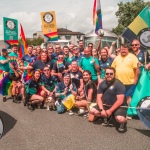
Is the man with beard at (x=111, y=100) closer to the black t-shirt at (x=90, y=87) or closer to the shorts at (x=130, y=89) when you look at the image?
the shorts at (x=130, y=89)

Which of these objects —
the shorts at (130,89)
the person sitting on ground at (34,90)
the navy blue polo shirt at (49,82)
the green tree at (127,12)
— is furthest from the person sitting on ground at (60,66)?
the green tree at (127,12)

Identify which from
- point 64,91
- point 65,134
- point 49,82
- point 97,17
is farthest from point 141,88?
point 97,17

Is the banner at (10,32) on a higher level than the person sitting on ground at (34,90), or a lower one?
higher

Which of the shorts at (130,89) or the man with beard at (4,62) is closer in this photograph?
the shorts at (130,89)

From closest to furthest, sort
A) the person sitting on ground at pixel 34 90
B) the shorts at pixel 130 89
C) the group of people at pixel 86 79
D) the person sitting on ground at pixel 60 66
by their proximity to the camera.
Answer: the group of people at pixel 86 79 → the shorts at pixel 130 89 → the person sitting on ground at pixel 34 90 → the person sitting on ground at pixel 60 66

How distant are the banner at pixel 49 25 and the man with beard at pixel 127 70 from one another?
3.98m

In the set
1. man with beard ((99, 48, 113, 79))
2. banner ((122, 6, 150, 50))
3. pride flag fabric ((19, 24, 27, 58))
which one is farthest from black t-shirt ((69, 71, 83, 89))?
A: pride flag fabric ((19, 24, 27, 58))

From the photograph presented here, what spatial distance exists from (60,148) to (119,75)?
2.43m

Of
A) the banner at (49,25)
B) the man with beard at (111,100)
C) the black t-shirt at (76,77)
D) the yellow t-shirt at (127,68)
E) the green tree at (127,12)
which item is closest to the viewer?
the man with beard at (111,100)

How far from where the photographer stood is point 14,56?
308 inches

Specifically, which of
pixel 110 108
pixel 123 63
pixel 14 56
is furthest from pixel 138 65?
pixel 14 56

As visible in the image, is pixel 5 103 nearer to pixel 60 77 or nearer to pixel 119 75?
pixel 60 77

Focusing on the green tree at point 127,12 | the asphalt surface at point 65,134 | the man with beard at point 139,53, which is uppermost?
the green tree at point 127,12

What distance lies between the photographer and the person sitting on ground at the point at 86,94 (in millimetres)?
5949
